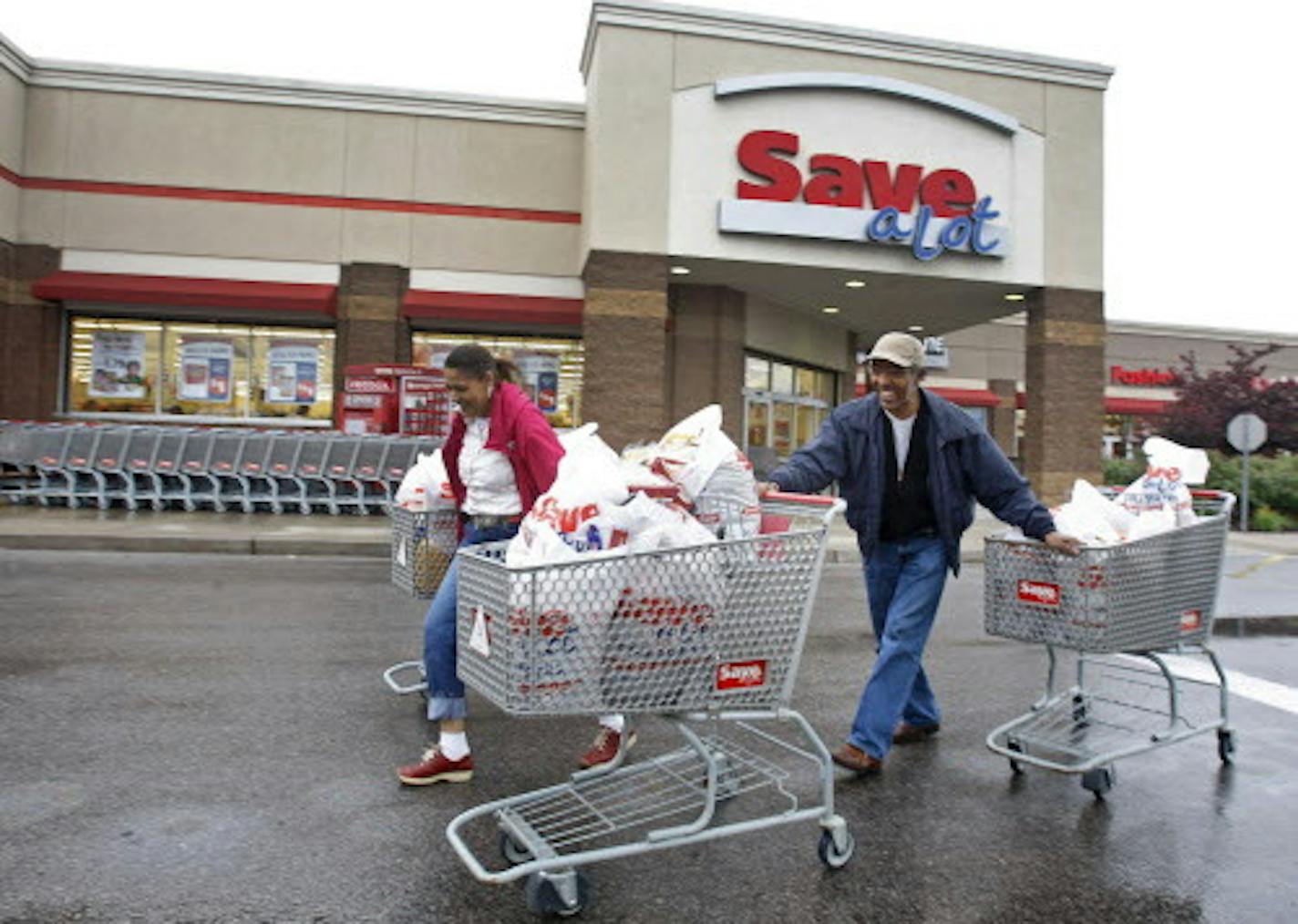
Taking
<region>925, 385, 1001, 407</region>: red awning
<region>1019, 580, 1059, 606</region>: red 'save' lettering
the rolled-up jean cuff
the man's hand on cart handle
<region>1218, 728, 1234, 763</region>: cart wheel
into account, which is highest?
<region>925, 385, 1001, 407</region>: red awning

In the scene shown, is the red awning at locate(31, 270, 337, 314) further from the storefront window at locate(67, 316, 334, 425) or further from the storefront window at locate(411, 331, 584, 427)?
the storefront window at locate(411, 331, 584, 427)

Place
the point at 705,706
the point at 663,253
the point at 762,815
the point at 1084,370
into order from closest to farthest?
1. the point at 705,706
2. the point at 762,815
3. the point at 663,253
4. the point at 1084,370

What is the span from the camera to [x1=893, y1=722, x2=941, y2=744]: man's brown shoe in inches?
199

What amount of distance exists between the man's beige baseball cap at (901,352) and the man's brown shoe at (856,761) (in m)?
1.65

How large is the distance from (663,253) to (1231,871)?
15.2 metres

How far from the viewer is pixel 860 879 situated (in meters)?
3.45

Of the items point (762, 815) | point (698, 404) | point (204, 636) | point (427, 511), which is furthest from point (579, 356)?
point (762, 815)

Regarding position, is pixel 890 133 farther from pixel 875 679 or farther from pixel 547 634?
pixel 547 634

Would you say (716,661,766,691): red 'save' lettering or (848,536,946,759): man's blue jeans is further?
(848,536,946,759): man's blue jeans

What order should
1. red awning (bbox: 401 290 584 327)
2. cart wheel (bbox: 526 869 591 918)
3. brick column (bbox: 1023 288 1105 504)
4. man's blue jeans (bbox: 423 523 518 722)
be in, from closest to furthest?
cart wheel (bbox: 526 869 591 918), man's blue jeans (bbox: 423 523 518 722), red awning (bbox: 401 290 584 327), brick column (bbox: 1023 288 1105 504)

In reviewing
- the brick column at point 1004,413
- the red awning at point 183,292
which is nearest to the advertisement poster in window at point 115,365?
the red awning at point 183,292

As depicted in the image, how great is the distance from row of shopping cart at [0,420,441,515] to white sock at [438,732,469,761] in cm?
1211

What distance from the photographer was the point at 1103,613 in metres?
4.28

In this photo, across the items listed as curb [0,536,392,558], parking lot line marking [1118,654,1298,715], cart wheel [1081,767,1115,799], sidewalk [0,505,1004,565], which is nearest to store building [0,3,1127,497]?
sidewalk [0,505,1004,565]
